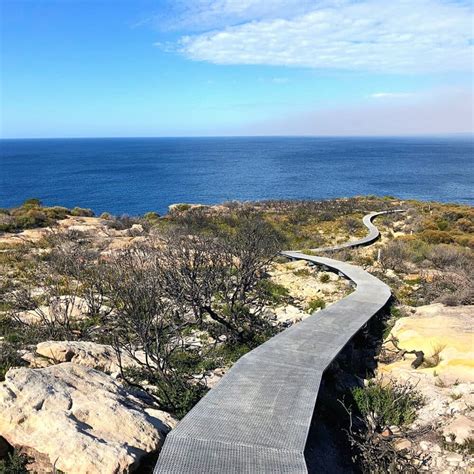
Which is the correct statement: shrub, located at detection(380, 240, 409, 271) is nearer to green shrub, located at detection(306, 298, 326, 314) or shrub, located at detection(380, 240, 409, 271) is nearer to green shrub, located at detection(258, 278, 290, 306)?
green shrub, located at detection(258, 278, 290, 306)

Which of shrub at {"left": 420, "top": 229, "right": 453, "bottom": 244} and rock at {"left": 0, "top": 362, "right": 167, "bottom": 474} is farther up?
rock at {"left": 0, "top": 362, "right": 167, "bottom": 474}

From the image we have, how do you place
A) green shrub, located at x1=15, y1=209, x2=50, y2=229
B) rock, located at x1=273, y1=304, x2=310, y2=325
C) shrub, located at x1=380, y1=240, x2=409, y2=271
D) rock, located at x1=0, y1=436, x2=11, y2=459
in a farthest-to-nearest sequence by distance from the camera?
green shrub, located at x1=15, y1=209, x2=50, y2=229
shrub, located at x1=380, y1=240, x2=409, y2=271
rock, located at x1=273, y1=304, x2=310, y2=325
rock, located at x1=0, y1=436, x2=11, y2=459

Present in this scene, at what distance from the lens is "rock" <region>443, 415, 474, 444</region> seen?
24.1 ft

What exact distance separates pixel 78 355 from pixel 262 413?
14.8 ft

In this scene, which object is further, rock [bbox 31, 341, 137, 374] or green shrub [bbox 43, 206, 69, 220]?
green shrub [bbox 43, 206, 69, 220]

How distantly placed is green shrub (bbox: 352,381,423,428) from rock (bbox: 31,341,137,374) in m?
5.31

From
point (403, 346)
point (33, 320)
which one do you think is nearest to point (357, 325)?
point (403, 346)

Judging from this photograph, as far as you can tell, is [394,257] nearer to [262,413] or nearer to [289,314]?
[289,314]

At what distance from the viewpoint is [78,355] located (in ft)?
30.1

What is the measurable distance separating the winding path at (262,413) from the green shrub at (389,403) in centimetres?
106

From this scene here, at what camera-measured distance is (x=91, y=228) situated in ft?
93.6

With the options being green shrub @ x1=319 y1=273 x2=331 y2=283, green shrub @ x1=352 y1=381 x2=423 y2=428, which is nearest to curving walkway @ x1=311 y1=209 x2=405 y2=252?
green shrub @ x1=319 y1=273 x2=331 y2=283

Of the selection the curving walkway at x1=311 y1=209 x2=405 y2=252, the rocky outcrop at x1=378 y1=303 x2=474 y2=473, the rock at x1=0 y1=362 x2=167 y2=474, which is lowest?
the curving walkway at x1=311 y1=209 x2=405 y2=252

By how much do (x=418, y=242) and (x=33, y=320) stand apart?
22.6 metres
